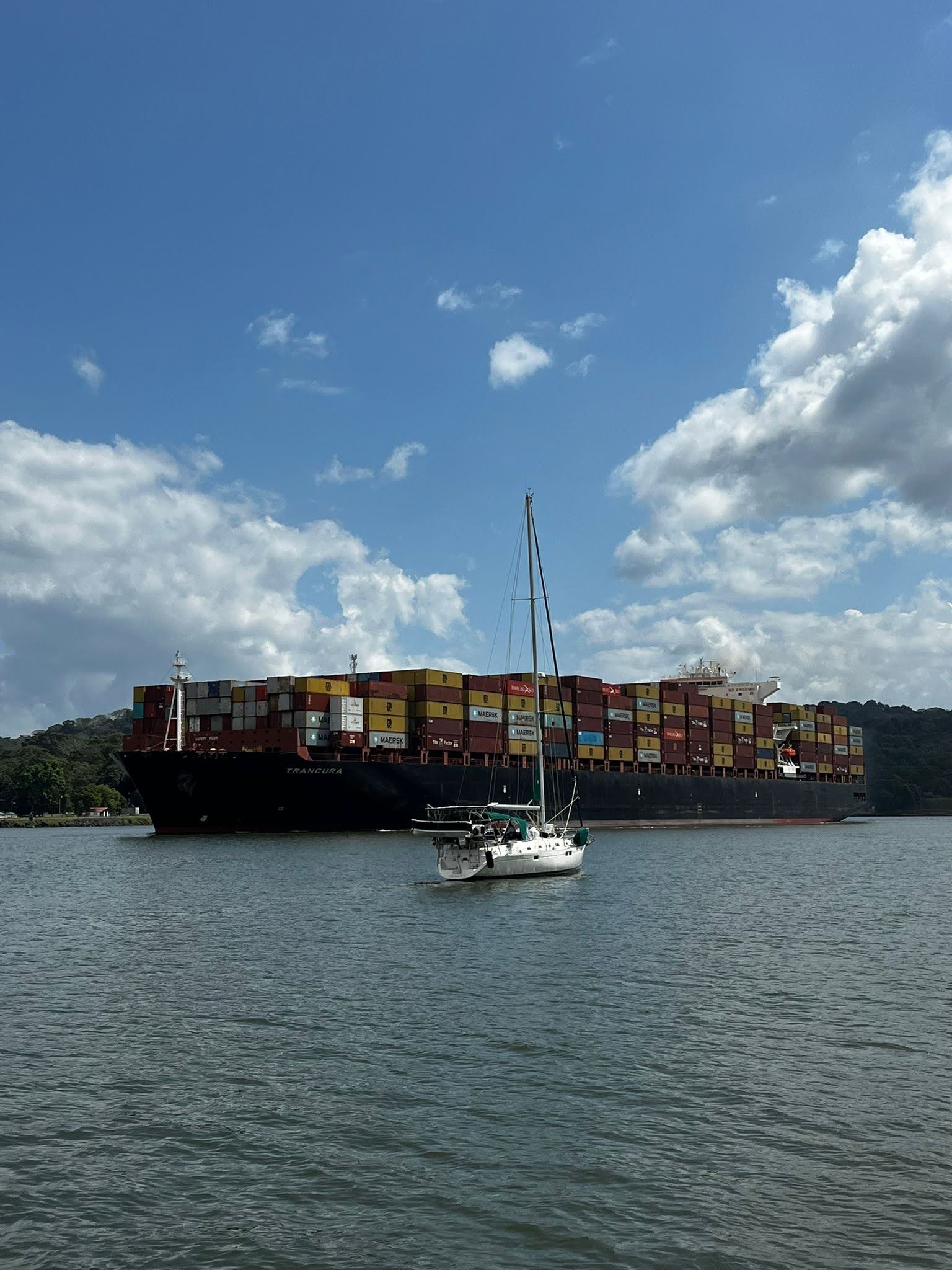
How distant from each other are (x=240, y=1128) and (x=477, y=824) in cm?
3041

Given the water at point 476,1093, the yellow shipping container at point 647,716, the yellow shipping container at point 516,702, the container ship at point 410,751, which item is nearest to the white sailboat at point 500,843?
the container ship at point 410,751

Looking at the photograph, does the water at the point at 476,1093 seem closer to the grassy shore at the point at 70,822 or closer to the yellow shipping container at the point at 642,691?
the yellow shipping container at the point at 642,691

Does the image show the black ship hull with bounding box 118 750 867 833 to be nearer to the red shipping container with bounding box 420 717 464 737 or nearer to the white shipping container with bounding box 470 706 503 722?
the red shipping container with bounding box 420 717 464 737

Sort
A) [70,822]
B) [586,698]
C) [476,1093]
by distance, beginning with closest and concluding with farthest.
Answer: [476,1093], [586,698], [70,822]

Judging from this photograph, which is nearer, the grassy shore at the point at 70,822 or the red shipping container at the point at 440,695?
the red shipping container at the point at 440,695

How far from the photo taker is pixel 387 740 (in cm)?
8300

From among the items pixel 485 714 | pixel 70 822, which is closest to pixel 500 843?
pixel 485 714

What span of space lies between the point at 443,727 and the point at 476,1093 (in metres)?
70.1

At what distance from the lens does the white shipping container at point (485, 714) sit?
290 feet

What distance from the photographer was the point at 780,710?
446ft

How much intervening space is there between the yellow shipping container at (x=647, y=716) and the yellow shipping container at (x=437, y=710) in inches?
994

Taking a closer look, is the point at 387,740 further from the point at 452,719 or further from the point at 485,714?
the point at 485,714

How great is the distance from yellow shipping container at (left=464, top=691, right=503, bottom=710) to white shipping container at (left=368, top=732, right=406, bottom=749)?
22.4 ft

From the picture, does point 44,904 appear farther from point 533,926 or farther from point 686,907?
point 686,907
